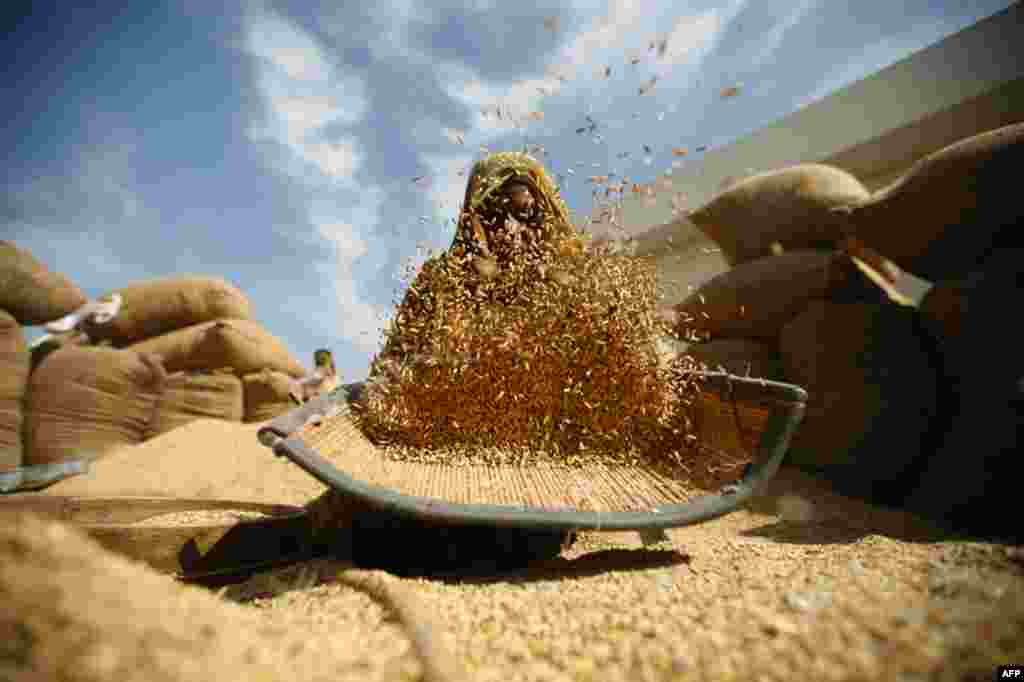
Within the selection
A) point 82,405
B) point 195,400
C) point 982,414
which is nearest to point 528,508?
point 982,414

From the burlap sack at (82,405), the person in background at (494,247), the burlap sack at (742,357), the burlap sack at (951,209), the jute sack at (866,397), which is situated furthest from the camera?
the burlap sack at (82,405)

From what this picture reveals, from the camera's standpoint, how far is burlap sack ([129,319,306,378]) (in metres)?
3.46

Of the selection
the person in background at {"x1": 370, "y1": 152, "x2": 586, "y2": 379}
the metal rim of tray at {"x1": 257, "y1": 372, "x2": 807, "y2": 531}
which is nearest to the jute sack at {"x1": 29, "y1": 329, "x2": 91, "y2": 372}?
the person in background at {"x1": 370, "y1": 152, "x2": 586, "y2": 379}

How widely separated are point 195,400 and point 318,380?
34.8 inches

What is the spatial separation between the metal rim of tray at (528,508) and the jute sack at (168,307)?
323 centimetres

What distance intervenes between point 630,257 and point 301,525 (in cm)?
136

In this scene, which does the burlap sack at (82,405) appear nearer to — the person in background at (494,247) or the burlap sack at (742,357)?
the person in background at (494,247)

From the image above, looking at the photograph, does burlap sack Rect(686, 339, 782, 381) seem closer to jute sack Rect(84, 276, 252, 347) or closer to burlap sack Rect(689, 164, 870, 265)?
burlap sack Rect(689, 164, 870, 265)

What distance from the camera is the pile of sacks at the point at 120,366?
3.02 m

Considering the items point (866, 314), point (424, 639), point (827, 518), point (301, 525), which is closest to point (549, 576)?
point (424, 639)

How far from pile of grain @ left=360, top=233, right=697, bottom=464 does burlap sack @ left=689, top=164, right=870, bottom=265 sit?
→ 2.01 meters

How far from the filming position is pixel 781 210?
2980 millimetres

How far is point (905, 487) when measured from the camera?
6.47ft

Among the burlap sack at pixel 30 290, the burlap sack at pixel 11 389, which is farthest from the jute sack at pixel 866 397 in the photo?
the burlap sack at pixel 30 290
